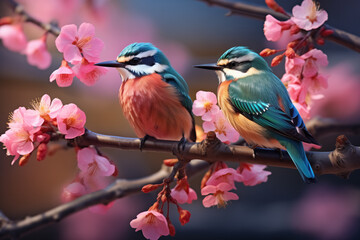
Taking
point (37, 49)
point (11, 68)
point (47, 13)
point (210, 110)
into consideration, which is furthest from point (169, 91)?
point (11, 68)

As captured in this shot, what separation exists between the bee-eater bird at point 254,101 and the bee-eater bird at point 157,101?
0.06m

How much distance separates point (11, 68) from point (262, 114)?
1.04m

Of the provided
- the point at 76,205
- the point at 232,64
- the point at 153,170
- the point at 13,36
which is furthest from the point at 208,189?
the point at 153,170

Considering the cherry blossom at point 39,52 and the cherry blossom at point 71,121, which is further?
the cherry blossom at point 39,52

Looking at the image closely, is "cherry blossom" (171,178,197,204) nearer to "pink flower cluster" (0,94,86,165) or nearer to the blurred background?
"pink flower cluster" (0,94,86,165)

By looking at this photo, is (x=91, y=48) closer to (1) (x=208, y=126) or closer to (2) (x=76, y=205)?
(1) (x=208, y=126)

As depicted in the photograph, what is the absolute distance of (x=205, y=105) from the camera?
0.36 m

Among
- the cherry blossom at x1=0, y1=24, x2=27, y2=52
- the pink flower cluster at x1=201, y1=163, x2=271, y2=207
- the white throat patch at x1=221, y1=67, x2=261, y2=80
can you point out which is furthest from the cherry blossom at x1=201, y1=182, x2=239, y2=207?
the cherry blossom at x1=0, y1=24, x2=27, y2=52

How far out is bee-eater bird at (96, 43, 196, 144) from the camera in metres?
0.42

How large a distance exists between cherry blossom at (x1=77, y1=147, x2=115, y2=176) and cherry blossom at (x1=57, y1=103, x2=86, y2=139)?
0.03 m

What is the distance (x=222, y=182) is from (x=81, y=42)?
18 centimetres

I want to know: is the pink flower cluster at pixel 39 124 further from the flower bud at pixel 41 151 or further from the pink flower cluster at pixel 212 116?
the pink flower cluster at pixel 212 116

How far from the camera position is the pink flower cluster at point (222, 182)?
1.26ft

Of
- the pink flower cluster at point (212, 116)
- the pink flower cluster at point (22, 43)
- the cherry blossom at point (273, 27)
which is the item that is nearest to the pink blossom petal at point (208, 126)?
the pink flower cluster at point (212, 116)
